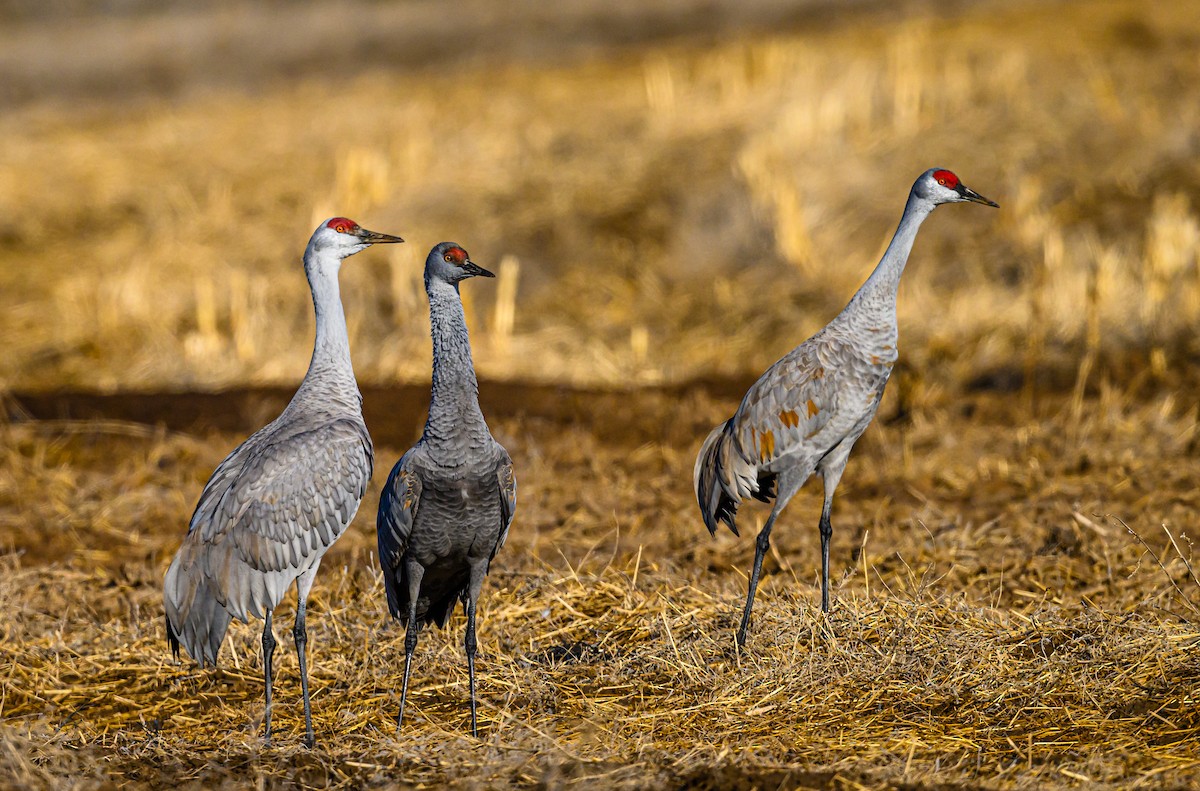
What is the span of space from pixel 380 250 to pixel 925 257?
5162 mm

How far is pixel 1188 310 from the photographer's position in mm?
9578

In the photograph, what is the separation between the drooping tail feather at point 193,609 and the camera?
15.4 ft

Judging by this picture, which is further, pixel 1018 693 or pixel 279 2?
pixel 279 2

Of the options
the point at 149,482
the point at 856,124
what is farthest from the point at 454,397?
the point at 856,124

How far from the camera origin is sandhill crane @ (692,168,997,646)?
526 cm

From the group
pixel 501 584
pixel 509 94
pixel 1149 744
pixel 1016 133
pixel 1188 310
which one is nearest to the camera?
pixel 1149 744

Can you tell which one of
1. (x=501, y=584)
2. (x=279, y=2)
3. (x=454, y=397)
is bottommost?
(x=501, y=584)

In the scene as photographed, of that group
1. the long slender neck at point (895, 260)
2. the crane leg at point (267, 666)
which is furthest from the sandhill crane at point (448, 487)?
the long slender neck at point (895, 260)

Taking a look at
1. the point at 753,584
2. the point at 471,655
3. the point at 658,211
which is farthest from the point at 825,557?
the point at 658,211

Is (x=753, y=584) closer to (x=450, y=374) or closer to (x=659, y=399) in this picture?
(x=450, y=374)

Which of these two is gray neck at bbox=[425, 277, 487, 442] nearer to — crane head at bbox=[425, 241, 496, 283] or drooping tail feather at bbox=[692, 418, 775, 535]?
crane head at bbox=[425, 241, 496, 283]

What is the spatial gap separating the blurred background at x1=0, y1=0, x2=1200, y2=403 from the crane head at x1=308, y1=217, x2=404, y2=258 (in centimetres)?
443

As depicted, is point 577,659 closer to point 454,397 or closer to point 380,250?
point 454,397

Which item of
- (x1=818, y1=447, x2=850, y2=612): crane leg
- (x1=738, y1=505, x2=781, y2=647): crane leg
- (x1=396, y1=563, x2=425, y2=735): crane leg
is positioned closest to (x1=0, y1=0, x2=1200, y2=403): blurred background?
(x1=818, y1=447, x2=850, y2=612): crane leg
